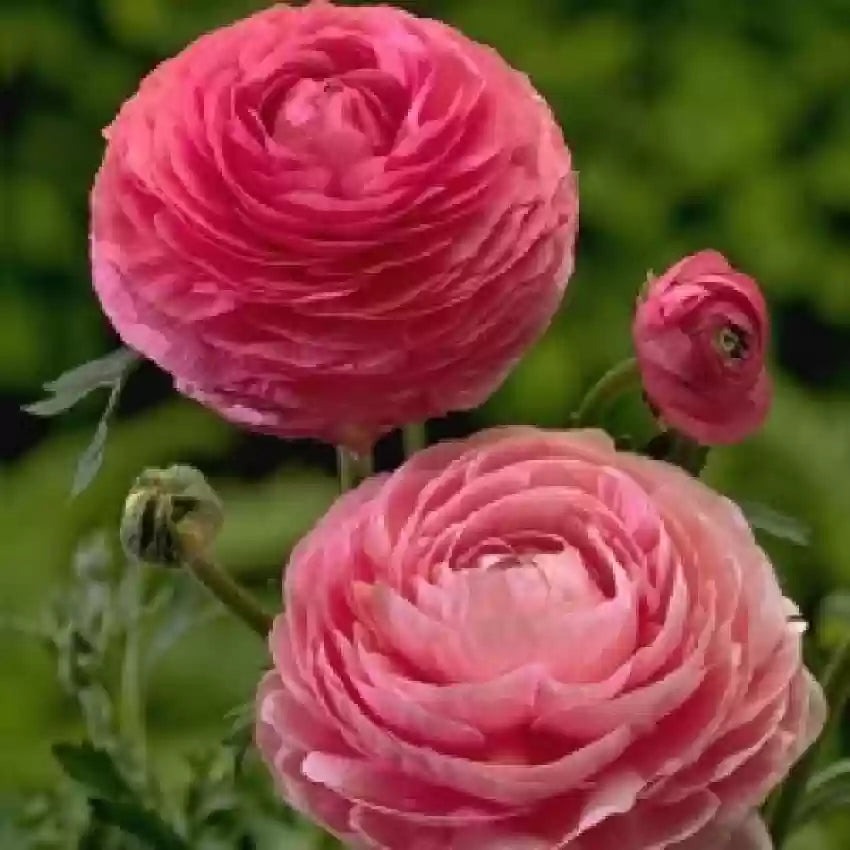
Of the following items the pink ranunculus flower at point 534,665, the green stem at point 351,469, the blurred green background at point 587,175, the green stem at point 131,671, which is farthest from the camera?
the blurred green background at point 587,175

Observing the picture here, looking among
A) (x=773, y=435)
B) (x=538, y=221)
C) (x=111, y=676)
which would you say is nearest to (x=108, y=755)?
(x=111, y=676)

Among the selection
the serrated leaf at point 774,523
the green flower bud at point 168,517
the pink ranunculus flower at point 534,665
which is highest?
the pink ranunculus flower at point 534,665

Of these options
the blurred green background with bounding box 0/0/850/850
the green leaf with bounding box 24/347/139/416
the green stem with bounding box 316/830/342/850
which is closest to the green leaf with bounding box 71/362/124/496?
the green leaf with bounding box 24/347/139/416

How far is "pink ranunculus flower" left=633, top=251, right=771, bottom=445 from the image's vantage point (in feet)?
1.27

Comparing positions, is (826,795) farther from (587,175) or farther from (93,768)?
(587,175)

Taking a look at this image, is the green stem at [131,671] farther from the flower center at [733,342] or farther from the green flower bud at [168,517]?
the flower center at [733,342]

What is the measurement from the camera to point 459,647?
1.13 feet

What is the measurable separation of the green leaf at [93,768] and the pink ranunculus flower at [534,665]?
0.35ft

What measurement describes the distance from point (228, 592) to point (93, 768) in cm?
8

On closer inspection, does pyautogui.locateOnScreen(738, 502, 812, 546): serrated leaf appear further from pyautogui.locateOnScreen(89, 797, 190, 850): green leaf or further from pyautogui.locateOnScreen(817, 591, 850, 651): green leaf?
pyautogui.locateOnScreen(89, 797, 190, 850): green leaf

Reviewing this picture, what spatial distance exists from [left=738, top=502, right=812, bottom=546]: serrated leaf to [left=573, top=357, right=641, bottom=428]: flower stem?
51mm

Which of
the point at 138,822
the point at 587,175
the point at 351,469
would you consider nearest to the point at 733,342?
the point at 351,469

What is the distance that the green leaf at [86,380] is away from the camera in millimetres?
470

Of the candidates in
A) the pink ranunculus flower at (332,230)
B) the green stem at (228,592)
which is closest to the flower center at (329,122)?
the pink ranunculus flower at (332,230)
